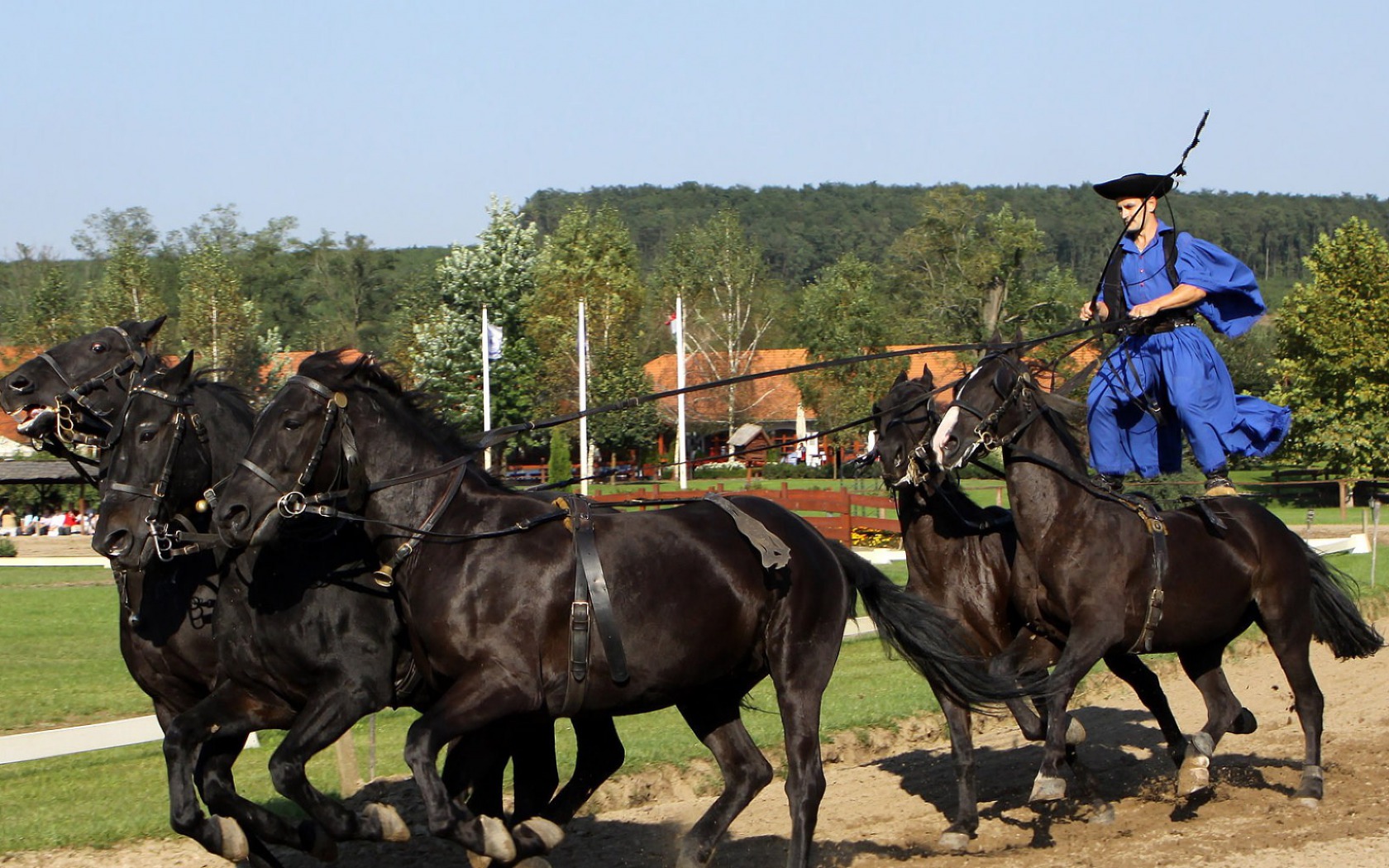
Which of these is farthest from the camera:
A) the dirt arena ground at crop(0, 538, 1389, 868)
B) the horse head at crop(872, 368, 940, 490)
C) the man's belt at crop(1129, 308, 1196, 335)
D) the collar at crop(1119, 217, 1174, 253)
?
the collar at crop(1119, 217, 1174, 253)

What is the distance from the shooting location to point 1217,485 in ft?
29.6

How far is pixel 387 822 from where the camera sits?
20.1ft

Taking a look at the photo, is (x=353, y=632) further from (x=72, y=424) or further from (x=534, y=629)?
(x=72, y=424)

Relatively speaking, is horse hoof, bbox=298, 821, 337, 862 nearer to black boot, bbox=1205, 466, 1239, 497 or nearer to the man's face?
black boot, bbox=1205, 466, 1239, 497

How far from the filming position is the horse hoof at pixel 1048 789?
7227 mm

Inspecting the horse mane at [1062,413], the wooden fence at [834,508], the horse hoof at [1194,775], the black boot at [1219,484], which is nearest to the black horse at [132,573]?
the horse mane at [1062,413]

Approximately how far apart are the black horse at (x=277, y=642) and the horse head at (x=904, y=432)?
300cm

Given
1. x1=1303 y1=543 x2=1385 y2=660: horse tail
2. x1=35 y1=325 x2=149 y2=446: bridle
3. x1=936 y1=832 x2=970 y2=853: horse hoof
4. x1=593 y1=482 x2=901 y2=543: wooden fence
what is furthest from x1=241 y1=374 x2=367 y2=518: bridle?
x1=593 y1=482 x2=901 y2=543: wooden fence

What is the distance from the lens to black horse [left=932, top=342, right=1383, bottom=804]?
303 inches

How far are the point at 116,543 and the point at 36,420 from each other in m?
0.94

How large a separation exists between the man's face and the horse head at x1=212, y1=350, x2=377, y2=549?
512cm

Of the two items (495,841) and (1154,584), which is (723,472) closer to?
(1154,584)

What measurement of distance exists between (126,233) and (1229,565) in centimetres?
6144

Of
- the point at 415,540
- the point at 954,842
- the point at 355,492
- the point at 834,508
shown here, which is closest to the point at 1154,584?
the point at 954,842
